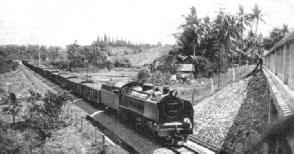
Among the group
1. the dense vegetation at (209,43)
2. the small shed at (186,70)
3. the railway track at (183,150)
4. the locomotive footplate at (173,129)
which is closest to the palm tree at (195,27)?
the dense vegetation at (209,43)

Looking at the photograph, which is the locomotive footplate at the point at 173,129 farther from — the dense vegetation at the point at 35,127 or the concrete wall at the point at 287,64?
the dense vegetation at the point at 35,127

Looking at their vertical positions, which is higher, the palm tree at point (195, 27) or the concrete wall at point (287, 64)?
the palm tree at point (195, 27)

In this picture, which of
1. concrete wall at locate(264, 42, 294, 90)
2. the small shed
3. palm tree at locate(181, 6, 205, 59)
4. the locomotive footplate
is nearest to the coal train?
the locomotive footplate

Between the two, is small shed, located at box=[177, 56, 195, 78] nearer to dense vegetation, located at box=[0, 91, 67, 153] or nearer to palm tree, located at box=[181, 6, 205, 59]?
palm tree, located at box=[181, 6, 205, 59]

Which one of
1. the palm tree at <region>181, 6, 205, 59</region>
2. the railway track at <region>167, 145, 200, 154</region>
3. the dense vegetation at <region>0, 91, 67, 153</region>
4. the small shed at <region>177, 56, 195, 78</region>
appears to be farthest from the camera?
the palm tree at <region>181, 6, 205, 59</region>

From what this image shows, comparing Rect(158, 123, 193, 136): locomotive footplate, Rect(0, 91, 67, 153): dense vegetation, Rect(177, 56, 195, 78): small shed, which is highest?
Rect(177, 56, 195, 78): small shed

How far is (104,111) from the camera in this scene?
22.0 meters

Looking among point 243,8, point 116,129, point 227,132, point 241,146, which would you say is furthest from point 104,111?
point 243,8

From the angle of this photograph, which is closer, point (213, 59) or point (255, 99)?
point (255, 99)

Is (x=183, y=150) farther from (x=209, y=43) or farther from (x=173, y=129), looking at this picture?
(x=209, y=43)

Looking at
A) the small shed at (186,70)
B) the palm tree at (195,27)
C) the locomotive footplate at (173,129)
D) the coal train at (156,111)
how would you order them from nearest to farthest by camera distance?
the locomotive footplate at (173,129) < the coal train at (156,111) < the small shed at (186,70) < the palm tree at (195,27)

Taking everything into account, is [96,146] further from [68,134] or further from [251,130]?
[251,130]

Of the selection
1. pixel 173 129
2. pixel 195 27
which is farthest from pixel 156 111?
pixel 195 27

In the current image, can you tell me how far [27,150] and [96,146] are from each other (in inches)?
135
